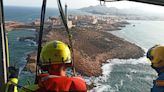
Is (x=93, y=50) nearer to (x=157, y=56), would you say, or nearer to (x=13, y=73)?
(x=13, y=73)

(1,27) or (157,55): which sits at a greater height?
(1,27)

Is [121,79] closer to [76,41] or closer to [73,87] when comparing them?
[76,41]

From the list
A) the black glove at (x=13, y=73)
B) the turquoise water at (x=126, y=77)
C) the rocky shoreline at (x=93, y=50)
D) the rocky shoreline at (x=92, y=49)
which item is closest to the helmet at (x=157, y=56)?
the black glove at (x=13, y=73)

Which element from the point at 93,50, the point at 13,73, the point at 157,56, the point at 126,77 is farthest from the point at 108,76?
the point at 157,56

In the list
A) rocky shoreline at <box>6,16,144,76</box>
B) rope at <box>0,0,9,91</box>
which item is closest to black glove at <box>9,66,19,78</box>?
rope at <box>0,0,9,91</box>

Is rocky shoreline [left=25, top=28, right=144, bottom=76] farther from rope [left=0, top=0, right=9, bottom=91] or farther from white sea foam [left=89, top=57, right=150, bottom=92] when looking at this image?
rope [left=0, top=0, right=9, bottom=91]

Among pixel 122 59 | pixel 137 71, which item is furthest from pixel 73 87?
pixel 122 59

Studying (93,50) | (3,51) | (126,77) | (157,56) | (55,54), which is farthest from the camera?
(93,50)

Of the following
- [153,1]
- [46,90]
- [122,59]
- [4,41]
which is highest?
[153,1]
